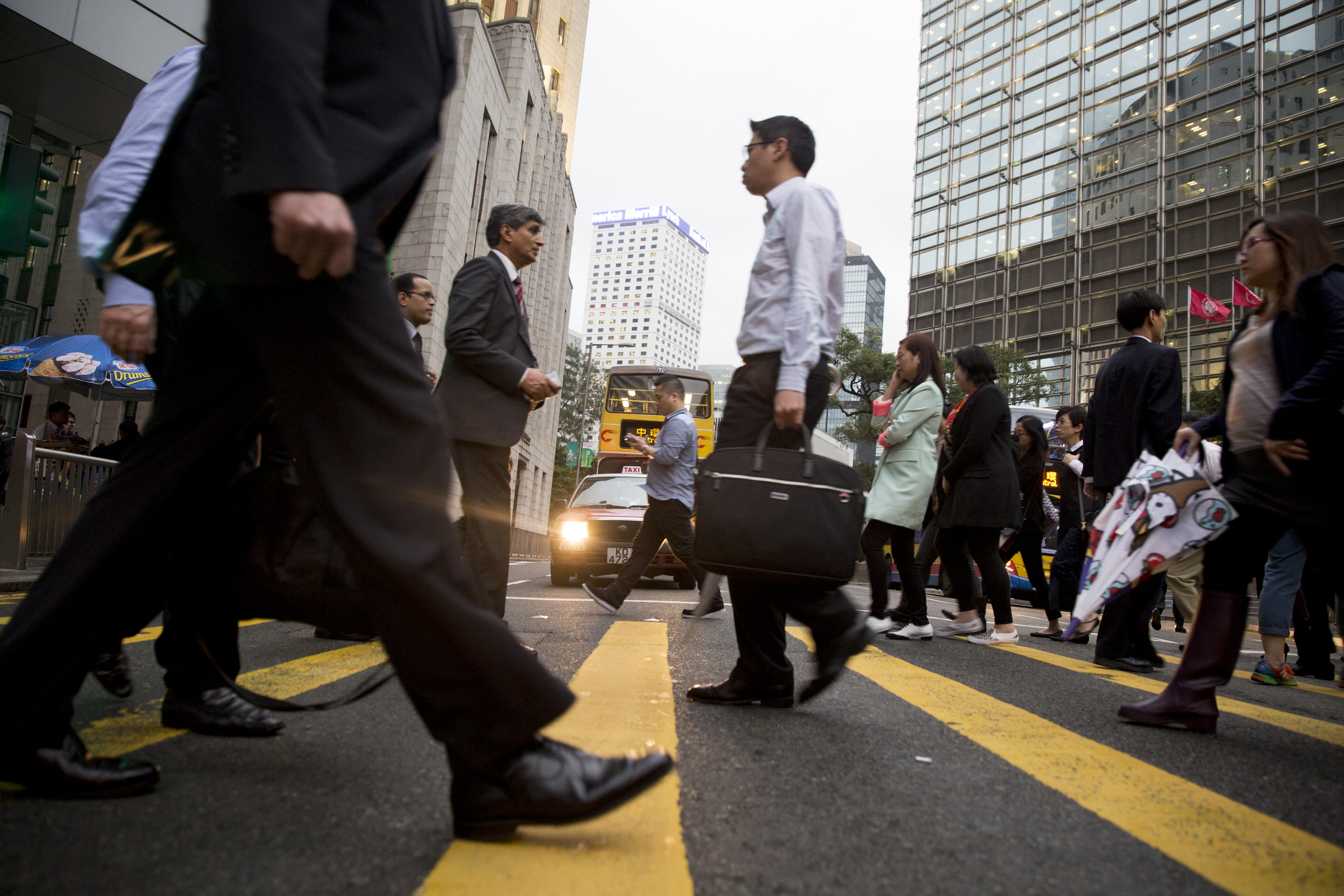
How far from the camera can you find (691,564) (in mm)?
6125

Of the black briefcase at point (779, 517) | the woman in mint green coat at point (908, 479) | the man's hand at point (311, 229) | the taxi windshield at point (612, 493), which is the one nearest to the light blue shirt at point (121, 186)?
the man's hand at point (311, 229)

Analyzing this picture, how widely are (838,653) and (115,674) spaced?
2.14 meters

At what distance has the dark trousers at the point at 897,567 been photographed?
17.0 ft

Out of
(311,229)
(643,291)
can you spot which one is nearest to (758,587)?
(311,229)

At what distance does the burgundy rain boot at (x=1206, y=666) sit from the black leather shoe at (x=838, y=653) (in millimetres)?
1082

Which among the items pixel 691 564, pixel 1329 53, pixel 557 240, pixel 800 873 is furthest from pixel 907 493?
pixel 1329 53

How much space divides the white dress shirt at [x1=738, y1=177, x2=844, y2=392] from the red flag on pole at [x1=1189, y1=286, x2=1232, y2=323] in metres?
27.1

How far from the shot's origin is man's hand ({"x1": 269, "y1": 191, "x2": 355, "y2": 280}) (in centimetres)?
128

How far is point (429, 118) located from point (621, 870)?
4.50 ft

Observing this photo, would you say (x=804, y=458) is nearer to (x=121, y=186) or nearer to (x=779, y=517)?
(x=779, y=517)

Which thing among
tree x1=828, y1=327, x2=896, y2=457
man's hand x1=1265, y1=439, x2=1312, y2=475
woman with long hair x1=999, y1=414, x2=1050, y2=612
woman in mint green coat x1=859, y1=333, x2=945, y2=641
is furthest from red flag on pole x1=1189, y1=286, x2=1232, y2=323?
man's hand x1=1265, y1=439, x2=1312, y2=475

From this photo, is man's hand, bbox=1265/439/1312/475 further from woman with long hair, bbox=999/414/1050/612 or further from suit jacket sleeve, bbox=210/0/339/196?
woman with long hair, bbox=999/414/1050/612

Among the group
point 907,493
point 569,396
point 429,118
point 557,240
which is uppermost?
point 557,240

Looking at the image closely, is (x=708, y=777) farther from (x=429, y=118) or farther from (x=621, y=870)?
(x=429, y=118)
